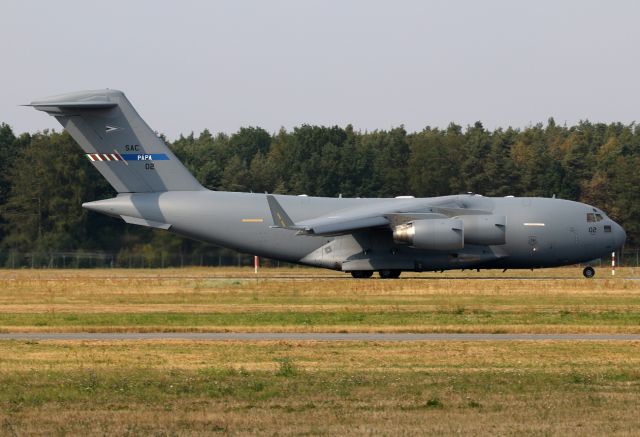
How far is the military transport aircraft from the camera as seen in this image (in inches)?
1770

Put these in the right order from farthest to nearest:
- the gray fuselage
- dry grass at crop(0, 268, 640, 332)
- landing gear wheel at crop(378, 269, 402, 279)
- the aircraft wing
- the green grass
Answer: landing gear wheel at crop(378, 269, 402, 279), the gray fuselage, the aircraft wing, the green grass, dry grass at crop(0, 268, 640, 332)

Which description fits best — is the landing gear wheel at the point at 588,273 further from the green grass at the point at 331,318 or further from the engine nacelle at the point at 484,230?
the green grass at the point at 331,318

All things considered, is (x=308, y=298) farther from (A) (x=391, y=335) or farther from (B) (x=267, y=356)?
(B) (x=267, y=356)

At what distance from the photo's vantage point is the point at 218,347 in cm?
2178

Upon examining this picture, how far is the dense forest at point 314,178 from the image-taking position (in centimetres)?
6650

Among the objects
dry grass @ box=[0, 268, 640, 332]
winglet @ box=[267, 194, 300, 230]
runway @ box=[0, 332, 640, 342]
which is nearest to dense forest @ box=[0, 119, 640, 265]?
winglet @ box=[267, 194, 300, 230]

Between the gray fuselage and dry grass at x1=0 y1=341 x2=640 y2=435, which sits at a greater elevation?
the gray fuselage

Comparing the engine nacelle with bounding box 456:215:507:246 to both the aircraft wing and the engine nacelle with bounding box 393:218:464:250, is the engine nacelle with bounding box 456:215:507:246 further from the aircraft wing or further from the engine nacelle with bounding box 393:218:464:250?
the aircraft wing

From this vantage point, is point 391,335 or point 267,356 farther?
point 391,335

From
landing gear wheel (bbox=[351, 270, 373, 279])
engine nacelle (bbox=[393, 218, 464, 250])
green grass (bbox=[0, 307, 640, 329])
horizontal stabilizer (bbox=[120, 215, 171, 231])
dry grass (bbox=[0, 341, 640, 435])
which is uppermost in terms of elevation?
horizontal stabilizer (bbox=[120, 215, 171, 231])

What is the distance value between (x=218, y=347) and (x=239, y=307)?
1044 cm

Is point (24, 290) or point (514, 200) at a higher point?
point (514, 200)

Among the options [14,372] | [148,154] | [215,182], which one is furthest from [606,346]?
[215,182]

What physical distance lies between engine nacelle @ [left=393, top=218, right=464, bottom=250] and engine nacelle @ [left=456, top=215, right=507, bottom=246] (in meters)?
0.40
